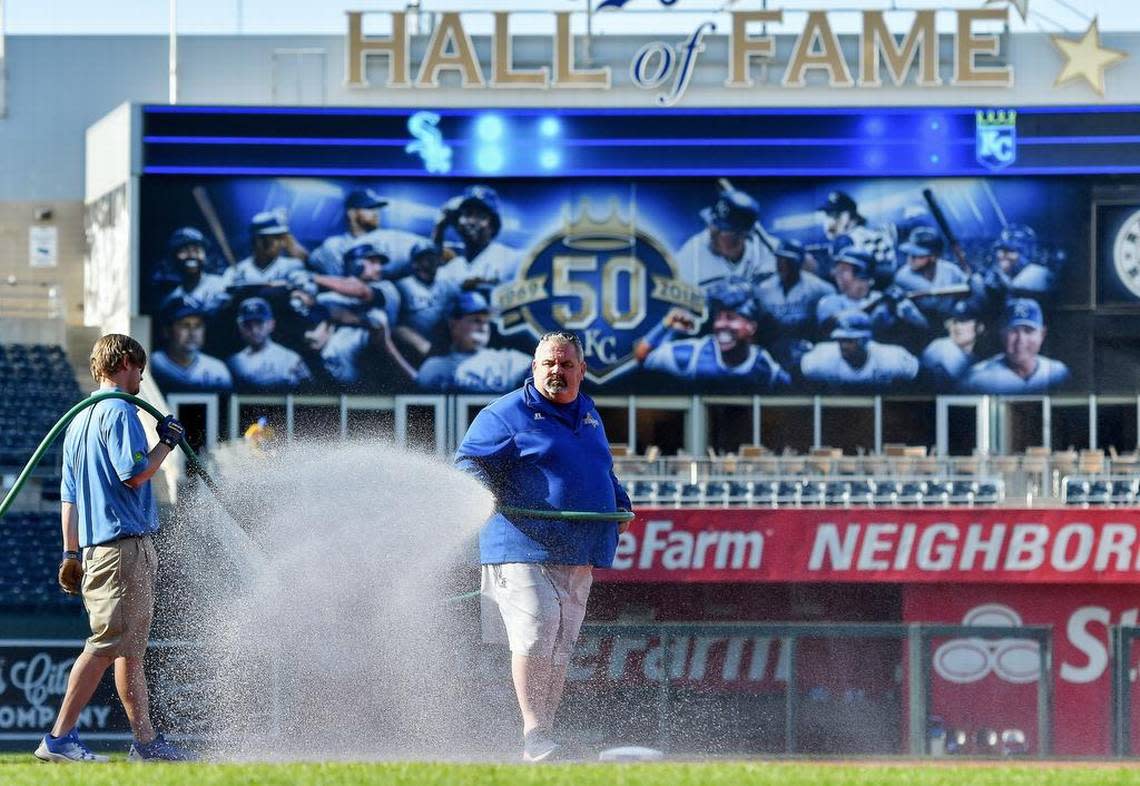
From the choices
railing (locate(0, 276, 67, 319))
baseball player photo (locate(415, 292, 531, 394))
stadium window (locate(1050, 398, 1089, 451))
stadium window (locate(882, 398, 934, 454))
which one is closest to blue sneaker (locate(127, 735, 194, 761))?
baseball player photo (locate(415, 292, 531, 394))

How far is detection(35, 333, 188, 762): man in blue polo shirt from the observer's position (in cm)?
891

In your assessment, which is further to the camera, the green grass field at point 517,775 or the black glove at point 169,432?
the black glove at point 169,432

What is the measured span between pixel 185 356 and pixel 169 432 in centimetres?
2580

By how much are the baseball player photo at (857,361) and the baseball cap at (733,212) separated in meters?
2.20

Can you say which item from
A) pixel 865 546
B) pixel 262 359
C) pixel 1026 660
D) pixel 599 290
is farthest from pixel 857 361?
pixel 1026 660

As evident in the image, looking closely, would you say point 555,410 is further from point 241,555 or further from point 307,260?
point 307,260

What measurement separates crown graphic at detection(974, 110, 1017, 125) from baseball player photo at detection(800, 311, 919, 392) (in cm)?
367

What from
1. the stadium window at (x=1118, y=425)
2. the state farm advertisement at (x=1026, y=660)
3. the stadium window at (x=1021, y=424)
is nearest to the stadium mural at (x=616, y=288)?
the stadium window at (x=1021, y=424)

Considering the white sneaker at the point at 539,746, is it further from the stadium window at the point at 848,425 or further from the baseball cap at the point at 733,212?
the stadium window at the point at 848,425

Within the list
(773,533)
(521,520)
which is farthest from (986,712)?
(521,520)

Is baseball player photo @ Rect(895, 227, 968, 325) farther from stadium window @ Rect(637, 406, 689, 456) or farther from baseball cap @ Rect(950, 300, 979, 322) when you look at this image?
stadium window @ Rect(637, 406, 689, 456)

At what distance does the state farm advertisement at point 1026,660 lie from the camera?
886 inches

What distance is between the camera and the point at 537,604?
29.4ft

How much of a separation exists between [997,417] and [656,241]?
6384mm
